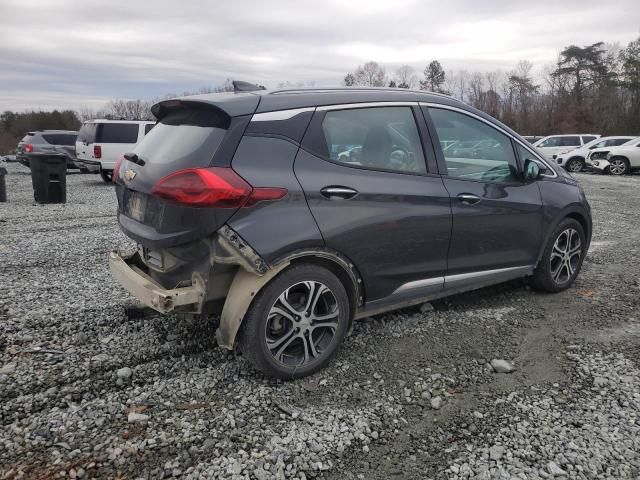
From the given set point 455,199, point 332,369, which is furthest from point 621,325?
point 332,369

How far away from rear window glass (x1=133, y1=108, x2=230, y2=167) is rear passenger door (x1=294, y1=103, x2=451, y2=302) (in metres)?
0.52

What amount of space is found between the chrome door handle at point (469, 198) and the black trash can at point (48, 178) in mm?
10210

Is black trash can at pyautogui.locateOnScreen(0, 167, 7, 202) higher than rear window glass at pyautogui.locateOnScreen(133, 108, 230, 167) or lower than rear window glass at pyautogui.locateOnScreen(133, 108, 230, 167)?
lower

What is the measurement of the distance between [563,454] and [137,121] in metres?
16.0

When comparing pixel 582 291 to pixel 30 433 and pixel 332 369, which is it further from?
pixel 30 433

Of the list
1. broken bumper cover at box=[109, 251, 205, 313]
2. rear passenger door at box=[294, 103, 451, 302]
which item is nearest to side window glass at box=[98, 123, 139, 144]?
broken bumper cover at box=[109, 251, 205, 313]

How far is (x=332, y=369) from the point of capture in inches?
126

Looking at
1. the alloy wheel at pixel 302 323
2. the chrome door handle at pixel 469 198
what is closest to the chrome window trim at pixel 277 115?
the alloy wheel at pixel 302 323

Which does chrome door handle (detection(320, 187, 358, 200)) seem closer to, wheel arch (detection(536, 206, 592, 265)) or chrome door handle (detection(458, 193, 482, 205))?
chrome door handle (detection(458, 193, 482, 205))

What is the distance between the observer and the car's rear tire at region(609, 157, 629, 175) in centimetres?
2112

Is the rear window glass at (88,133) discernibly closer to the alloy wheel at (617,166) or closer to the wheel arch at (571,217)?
the wheel arch at (571,217)

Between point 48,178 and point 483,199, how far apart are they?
10.4m

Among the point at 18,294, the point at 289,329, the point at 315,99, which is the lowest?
the point at 18,294

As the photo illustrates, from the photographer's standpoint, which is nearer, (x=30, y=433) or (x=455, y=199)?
(x=30, y=433)
